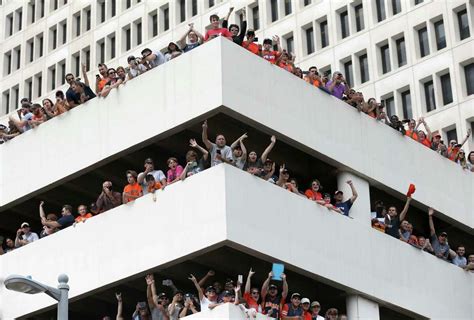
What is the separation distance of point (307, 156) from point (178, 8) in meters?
29.5

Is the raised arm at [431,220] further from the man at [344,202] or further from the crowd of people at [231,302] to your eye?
the crowd of people at [231,302]

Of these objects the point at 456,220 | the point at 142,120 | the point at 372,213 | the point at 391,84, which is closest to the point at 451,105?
the point at 391,84

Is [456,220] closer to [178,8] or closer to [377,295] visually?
[377,295]

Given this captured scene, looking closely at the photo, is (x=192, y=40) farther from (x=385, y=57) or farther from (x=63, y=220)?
(x=385, y=57)

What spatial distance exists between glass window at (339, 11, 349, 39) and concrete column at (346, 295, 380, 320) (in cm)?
2453

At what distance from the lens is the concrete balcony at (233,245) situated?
2905 cm

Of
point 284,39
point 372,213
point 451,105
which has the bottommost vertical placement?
point 372,213

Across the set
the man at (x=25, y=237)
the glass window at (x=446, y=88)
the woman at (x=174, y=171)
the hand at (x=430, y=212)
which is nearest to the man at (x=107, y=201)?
the woman at (x=174, y=171)

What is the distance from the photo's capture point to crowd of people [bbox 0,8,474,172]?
31422mm

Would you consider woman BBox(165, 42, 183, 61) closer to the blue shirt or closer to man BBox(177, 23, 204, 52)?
man BBox(177, 23, 204, 52)

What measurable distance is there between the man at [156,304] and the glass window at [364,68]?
2695 cm

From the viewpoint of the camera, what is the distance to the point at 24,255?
3309cm

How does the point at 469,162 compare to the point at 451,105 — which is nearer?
the point at 469,162

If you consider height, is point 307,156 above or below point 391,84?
below
